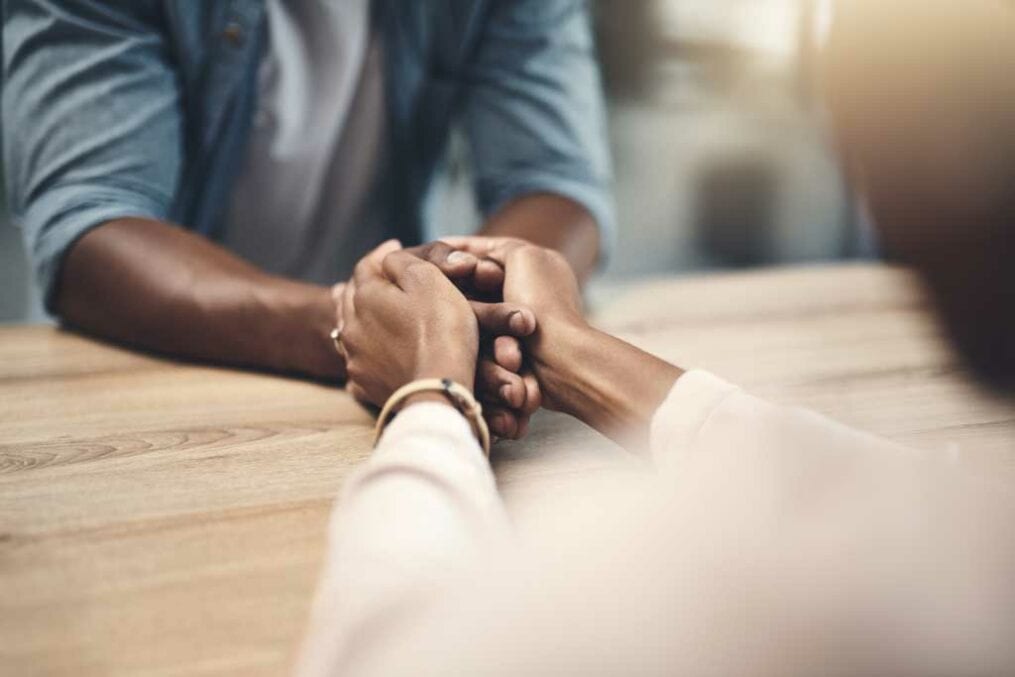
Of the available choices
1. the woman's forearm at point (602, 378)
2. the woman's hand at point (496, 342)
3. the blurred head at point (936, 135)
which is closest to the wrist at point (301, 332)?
the woman's hand at point (496, 342)

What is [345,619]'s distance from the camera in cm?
49

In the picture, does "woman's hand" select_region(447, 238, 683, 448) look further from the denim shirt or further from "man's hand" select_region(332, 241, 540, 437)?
the denim shirt

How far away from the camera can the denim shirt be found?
119 centimetres

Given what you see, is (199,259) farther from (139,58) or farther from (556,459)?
(556,459)

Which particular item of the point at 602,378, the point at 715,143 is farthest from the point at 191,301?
the point at 715,143

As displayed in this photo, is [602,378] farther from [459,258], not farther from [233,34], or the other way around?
[233,34]

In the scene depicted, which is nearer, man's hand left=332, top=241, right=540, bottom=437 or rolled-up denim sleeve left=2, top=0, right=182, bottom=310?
man's hand left=332, top=241, right=540, bottom=437

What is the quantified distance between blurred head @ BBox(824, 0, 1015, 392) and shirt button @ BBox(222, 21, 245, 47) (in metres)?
1.12

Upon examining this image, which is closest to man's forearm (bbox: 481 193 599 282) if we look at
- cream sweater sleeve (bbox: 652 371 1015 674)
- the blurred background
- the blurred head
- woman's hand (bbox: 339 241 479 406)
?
woman's hand (bbox: 339 241 479 406)

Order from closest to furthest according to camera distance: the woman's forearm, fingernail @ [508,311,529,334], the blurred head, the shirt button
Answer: the blurred head, the woman's forearm, fingernail @ [508,311,529,334], the shirt button

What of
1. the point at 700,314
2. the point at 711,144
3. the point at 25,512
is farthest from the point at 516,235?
the point at 711,144

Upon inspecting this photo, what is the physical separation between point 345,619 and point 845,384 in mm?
698

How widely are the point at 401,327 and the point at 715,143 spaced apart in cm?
232

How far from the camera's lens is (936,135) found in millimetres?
371
